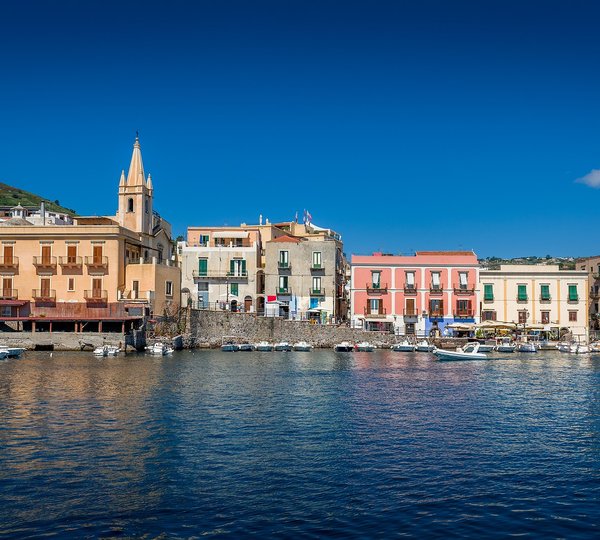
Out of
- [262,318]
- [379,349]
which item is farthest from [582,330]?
[262,318]

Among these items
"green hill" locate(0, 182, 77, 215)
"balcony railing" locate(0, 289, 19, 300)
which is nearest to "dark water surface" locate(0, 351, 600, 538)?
"balcony railing" locate(0, 289, 19, 300)

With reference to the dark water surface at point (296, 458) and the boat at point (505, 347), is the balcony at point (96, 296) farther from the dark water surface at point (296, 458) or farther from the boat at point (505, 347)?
the boat at point (505, 347)

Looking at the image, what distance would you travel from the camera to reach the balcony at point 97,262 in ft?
229

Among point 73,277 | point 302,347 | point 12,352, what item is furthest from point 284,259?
point 12,352

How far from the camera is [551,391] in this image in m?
37.8

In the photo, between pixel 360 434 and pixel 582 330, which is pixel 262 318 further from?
pixel 360 434

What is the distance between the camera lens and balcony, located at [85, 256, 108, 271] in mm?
69938

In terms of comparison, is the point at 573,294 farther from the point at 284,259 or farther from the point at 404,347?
the point at 284,259

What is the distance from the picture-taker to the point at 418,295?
78438 millimetres

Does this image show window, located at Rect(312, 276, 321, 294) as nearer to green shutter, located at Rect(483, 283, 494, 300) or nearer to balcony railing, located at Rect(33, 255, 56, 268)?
green shutter, located at Rect(483, 283, 494, 300)

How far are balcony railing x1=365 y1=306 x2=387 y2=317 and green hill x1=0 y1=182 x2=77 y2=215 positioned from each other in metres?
103

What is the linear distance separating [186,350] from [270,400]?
125 ft

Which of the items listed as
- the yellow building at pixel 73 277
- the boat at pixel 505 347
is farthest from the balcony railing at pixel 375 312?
the yellow building at pixel 73 277

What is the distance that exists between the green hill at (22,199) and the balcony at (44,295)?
94759 mm
